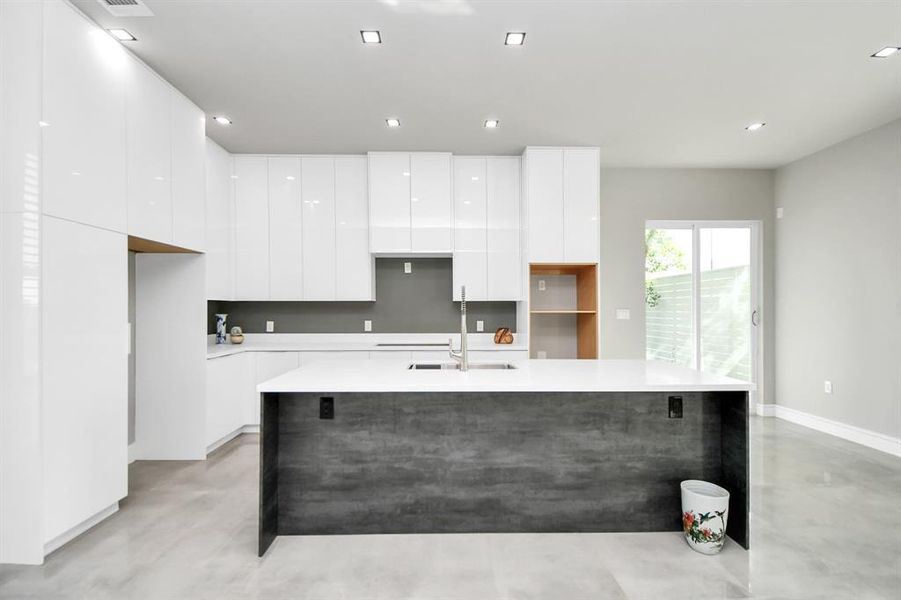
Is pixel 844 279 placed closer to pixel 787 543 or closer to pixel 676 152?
pixel 676 152

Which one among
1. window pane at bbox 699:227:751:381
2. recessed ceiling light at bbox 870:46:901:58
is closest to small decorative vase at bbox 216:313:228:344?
window pane at bbox 699:227:751:381

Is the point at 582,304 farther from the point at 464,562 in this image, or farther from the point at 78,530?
the point at 78,530

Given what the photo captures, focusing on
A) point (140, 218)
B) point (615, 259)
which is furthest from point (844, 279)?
point (140, 218)

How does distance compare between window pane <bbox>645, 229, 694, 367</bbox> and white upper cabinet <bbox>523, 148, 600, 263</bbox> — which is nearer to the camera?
white upper cabinet <bbox>523, 148, 600, 263</bbox>

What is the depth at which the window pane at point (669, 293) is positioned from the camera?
556 centimetres

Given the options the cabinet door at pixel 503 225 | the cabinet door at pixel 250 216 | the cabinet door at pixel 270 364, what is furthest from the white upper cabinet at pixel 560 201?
the cabinet door at pixel 250 216

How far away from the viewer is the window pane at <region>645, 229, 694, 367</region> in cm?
556

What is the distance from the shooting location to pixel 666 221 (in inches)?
218

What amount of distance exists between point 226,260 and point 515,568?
398cm

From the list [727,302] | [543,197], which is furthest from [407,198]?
[727,302]

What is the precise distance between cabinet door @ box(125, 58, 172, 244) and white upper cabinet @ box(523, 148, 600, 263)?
3.04 m

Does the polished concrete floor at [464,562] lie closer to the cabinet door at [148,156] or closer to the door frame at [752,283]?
the cabinet door at [148,156]

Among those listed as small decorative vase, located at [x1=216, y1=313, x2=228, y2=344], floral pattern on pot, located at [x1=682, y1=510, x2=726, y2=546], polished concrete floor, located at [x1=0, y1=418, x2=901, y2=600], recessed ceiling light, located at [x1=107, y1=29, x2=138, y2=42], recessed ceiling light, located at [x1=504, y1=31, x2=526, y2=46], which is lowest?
polished concrete floor, located at [x1=0, y1=418, x2=901, y2=600]

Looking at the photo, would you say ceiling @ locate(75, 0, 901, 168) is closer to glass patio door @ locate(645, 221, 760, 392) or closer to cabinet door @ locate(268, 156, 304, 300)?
cabinet door @ locate(268, 156, 304, 300)
